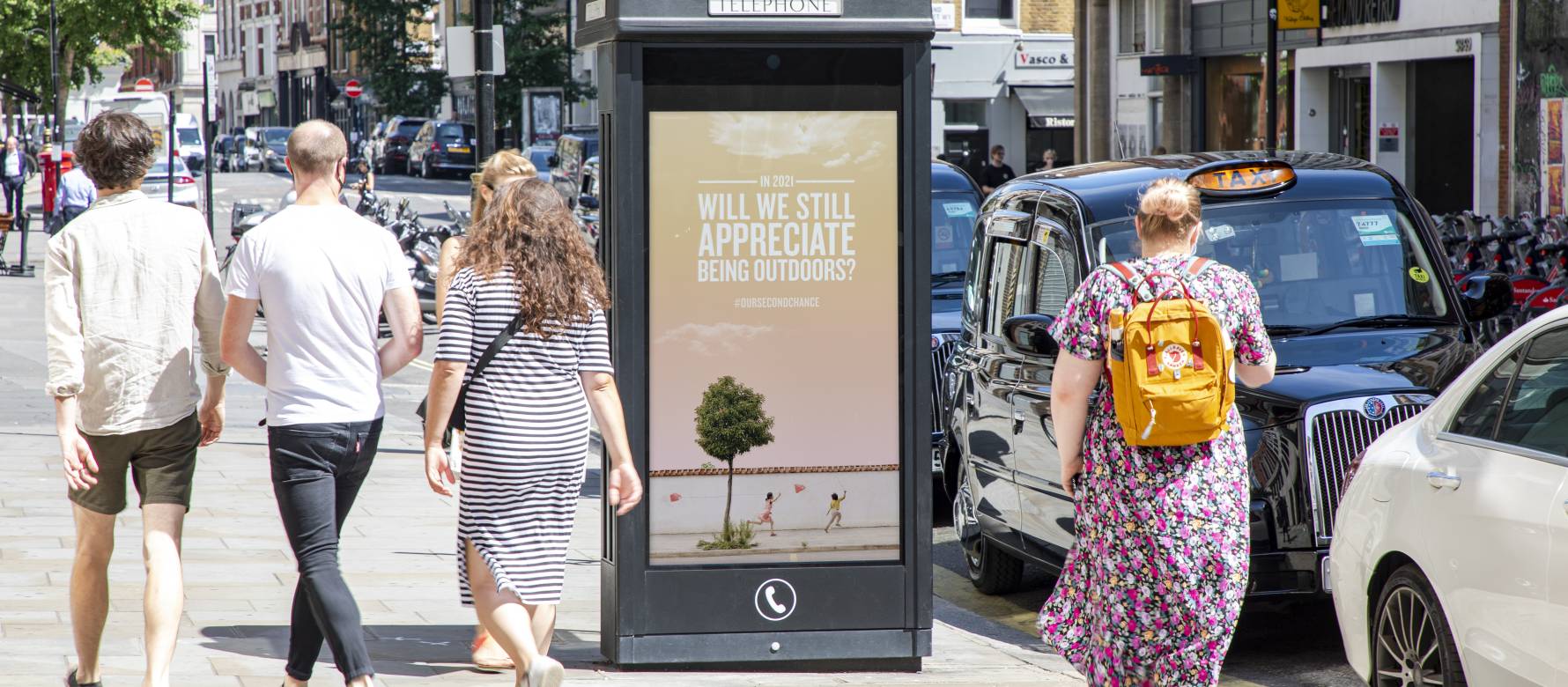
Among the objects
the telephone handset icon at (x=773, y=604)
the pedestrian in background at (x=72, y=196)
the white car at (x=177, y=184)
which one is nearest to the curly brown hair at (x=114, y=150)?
the telephone handset icon at (x=773, y=604)

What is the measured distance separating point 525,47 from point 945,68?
52.7 ft

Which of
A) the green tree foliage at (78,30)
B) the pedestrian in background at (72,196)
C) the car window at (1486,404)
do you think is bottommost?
the car window at (1486,404)

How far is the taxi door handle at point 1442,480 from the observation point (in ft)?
16.8

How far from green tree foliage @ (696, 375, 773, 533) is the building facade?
3767 centimetres

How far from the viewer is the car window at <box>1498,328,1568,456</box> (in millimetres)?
4910

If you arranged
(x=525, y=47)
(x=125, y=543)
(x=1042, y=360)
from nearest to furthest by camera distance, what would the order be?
(x=1042, y=360) → (x=125, y=543) → (x=525, y=47)

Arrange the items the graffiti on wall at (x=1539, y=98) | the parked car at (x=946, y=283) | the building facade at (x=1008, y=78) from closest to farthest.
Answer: the parked car at (x=946, y=283) < the graffiti on wall at (x=1539, y=98) < the building facade at (x=1008, y=78)

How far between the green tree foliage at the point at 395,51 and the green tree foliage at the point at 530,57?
603 centimetres

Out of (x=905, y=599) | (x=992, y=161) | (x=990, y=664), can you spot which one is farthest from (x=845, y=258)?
(x=992, y=161)

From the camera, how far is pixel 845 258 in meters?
6.22

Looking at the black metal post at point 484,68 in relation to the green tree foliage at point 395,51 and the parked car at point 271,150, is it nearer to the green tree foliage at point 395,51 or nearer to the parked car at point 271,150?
the green tree foliage at point 395,51

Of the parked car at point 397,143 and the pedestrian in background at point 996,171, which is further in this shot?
the parked car at point 397,143

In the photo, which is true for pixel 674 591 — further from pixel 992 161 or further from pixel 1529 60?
pixel 992 161

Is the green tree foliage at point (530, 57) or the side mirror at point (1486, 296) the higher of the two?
the green tree foliage at point (530, 57)
